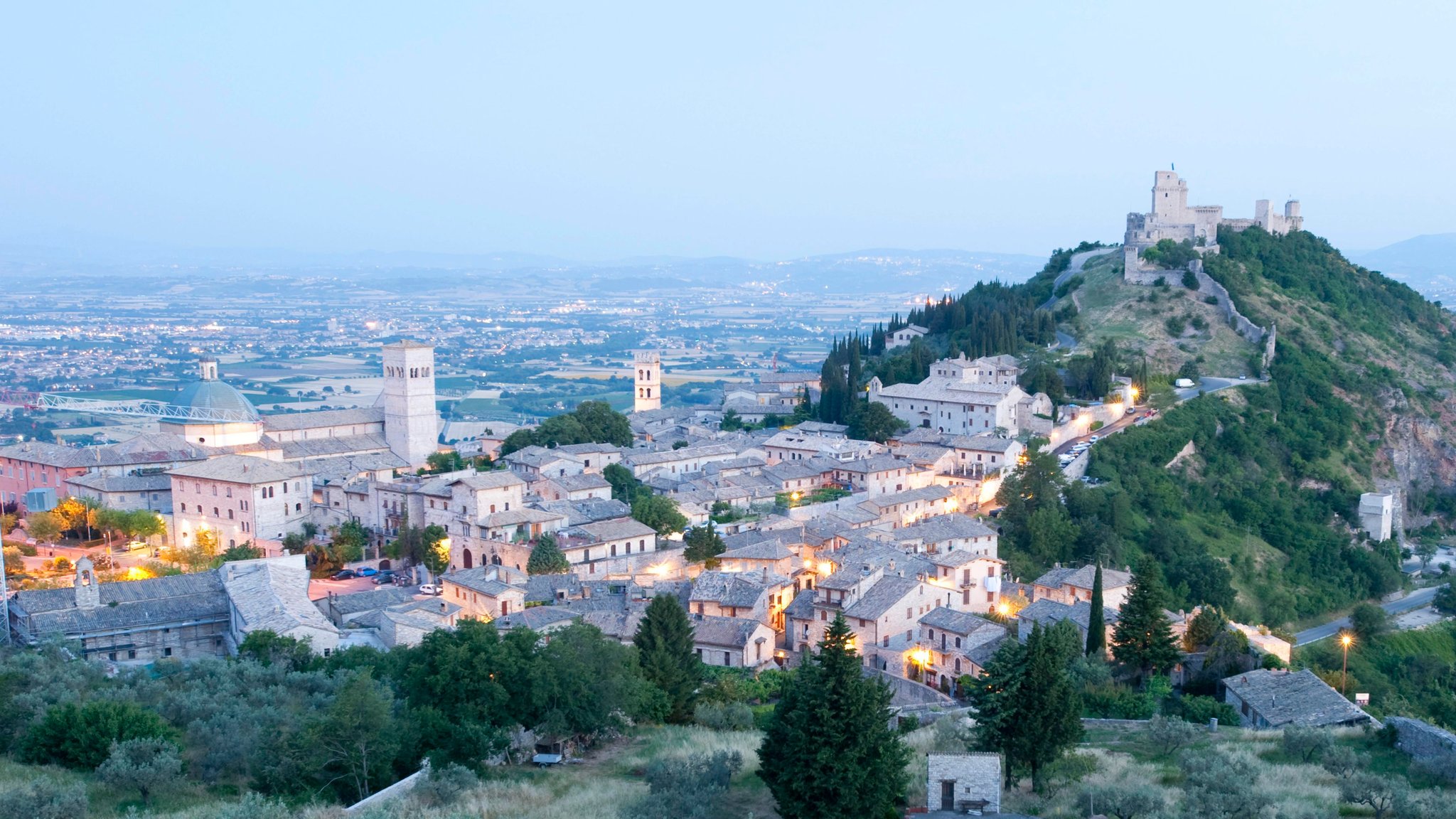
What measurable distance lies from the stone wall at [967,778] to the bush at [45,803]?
10639 mm

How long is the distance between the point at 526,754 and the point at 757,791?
14.6 ft

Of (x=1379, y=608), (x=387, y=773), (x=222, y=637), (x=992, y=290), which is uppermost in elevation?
(x=992, y=290)

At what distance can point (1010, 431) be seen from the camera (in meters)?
50.4

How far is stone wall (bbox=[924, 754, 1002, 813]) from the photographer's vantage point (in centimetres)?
1659

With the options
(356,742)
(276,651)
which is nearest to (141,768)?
(356,742)

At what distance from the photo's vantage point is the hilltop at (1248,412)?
45.0m

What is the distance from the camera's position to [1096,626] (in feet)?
99.6

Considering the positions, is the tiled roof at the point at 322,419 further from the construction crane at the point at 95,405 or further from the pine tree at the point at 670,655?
the pine tree at the point at 670,655

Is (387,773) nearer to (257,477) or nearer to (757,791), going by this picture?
(757,791)

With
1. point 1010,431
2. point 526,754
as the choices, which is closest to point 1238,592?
point 1010,431

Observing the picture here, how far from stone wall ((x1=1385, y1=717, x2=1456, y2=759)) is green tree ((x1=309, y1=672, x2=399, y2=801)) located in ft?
51.3

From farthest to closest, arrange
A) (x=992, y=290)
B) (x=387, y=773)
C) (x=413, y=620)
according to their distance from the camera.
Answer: (x=992, y=290) → (x=413, y=620) → (x=387, y=773)

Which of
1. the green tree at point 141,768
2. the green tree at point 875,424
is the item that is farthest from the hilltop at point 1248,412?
the green tree at point 141,768

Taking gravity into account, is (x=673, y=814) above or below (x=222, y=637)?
above
